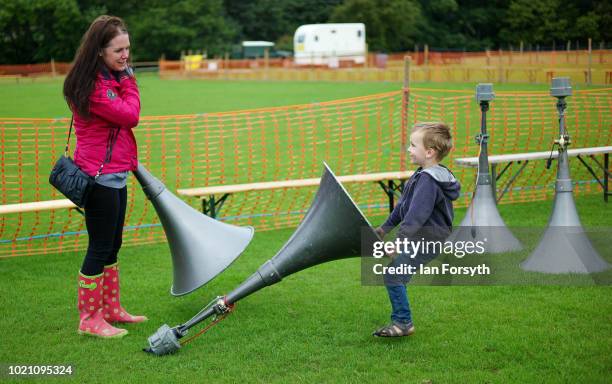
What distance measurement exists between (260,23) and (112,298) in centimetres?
6258

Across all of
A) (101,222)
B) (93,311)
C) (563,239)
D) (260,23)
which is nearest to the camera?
(101,222)

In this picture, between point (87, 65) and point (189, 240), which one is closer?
point (87, 65)

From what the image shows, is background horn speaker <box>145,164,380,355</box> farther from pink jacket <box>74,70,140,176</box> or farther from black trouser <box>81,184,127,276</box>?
pink jacket <box>74,70,140,176</box>

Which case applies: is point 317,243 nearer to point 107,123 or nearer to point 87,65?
point 107,123

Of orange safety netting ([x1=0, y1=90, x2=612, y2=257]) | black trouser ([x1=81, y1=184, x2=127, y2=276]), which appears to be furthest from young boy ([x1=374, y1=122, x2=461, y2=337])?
orange safety netting ([x1=0, y1=90, x2=612, y2=257])

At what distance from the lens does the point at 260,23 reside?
214ft

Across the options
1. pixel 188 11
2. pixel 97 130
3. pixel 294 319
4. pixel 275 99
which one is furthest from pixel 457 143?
pixel 188 11

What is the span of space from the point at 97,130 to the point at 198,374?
1442mm

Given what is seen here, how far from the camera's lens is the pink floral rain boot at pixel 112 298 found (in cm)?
459

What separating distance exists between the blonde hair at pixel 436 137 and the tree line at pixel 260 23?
4957 cm

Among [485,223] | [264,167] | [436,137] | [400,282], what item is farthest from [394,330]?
[264,167]

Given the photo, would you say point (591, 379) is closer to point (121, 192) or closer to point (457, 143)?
point (121, 192)

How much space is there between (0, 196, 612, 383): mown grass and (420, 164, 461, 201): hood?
2.77 feet

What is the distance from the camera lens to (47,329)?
470 cm
